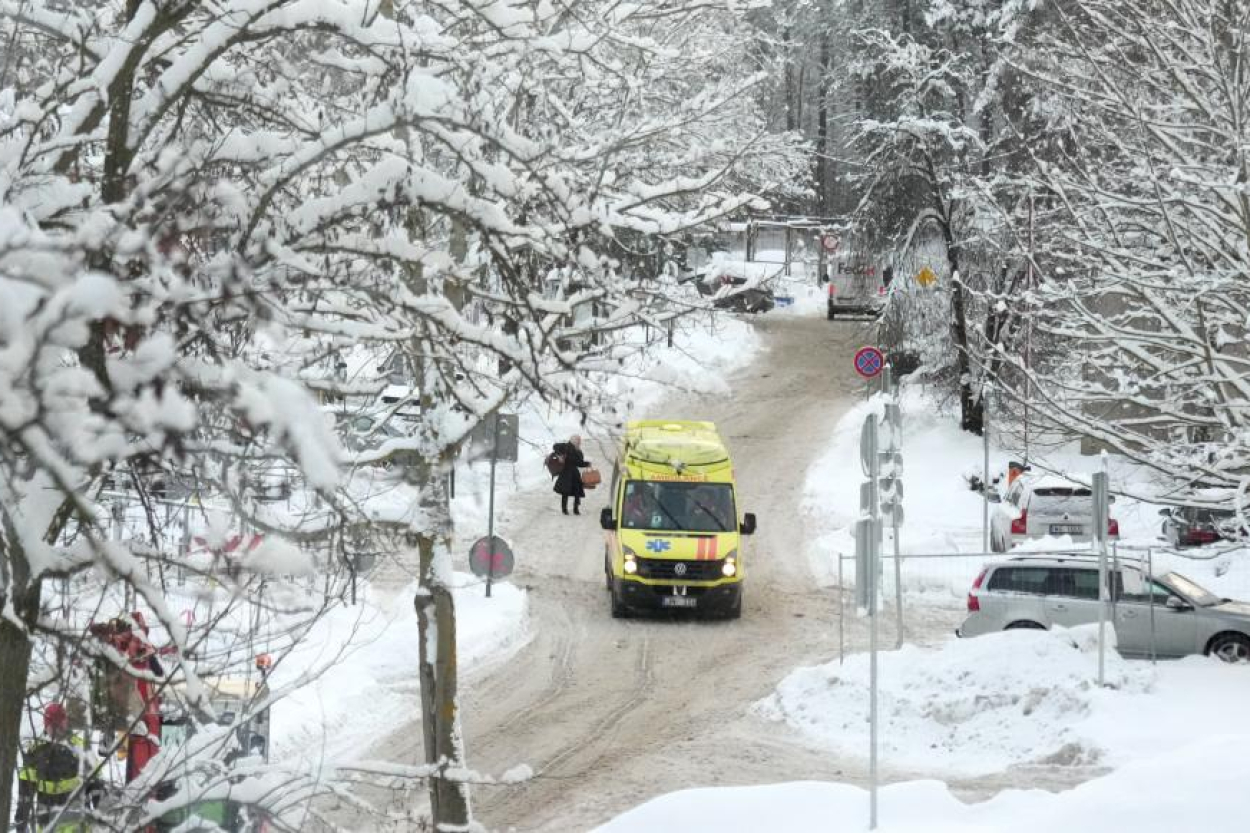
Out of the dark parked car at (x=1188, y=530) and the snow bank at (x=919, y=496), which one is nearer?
the dark parked car at (x=1188, y=530)

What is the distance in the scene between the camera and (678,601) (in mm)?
23891

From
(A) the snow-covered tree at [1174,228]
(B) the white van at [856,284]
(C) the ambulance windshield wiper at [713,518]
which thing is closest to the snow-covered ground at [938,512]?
(A) the snow-covered tree at [1174,228]

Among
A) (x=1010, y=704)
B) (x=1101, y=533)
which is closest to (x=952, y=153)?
→ (x=1101, y=533)

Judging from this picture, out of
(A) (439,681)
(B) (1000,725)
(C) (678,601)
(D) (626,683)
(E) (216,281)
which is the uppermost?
(E) (216,281)

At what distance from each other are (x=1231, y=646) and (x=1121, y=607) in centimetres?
143

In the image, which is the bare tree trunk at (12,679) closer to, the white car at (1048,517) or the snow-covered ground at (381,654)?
the snow-covered ground at (381,654)

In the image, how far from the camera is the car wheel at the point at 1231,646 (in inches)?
842

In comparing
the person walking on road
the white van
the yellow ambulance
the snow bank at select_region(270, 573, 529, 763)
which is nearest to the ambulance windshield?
the yellow ambulance

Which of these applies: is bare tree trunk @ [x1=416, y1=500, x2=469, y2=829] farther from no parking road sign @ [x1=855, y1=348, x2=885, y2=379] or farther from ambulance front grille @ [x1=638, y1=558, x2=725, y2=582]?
no parking road sign @ [x1=855, y1=348, x2=885, y2=379]

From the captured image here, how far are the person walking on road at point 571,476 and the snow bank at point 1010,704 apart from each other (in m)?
11.1

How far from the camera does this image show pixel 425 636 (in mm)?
11641

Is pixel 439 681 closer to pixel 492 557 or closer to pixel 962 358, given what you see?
pixel 492 557

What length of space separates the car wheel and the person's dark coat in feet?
41.5

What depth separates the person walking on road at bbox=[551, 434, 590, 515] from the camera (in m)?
30.9
